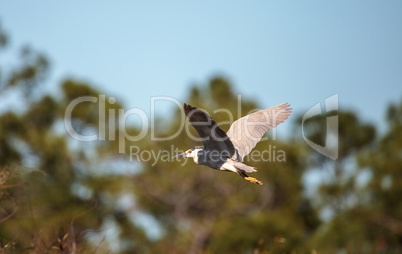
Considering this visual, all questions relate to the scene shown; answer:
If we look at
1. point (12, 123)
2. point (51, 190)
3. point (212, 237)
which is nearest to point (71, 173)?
point (51, 190)

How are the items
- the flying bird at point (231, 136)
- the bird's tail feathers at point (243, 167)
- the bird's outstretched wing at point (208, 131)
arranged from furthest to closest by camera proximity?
the bird's tail feathers at point (243, 167) < the flying bird at point (231, 136) < the bird's outstretched wing at point (208, 131)

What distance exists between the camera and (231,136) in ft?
30.3

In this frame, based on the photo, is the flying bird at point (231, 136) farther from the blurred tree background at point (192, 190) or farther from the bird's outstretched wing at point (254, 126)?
the blurred tree background at point (192, 190)

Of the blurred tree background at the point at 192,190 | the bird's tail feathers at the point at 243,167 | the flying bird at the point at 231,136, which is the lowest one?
the blurred tree background at the point at 192,190

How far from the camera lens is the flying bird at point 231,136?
7.63 meters

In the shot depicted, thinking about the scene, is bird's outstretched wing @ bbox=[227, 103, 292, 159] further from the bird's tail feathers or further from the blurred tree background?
the blurred tree background

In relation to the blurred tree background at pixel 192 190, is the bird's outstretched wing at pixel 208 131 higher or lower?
higher

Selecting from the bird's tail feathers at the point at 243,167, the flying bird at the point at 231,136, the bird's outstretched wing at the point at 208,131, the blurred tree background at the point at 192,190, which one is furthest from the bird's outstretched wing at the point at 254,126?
the blurred tree background at the point at 192,190

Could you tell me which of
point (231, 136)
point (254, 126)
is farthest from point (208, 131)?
point (254, 126)

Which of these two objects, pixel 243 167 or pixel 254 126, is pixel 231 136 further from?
pixel 243 167

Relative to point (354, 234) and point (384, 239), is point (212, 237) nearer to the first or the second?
point (354, 234)

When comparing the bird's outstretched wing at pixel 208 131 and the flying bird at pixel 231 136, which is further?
the flying bird at pixel 231 136

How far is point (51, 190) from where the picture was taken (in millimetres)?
28484

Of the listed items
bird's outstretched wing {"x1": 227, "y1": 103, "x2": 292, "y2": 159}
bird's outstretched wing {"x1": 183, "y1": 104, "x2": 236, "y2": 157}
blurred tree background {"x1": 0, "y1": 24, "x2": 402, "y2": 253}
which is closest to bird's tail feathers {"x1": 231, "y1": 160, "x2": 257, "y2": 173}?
bird's outstretched wing {"x1": 183, "y1": 104, "x2": 236, "y2": 157}
